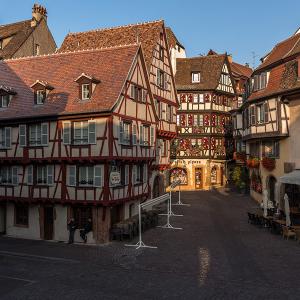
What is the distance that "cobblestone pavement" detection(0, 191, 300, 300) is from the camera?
15570 millimetres

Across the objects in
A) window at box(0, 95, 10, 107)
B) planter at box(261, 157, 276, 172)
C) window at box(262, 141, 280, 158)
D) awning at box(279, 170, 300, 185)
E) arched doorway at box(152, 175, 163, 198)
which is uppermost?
window at box(0, 95, 10, 107)

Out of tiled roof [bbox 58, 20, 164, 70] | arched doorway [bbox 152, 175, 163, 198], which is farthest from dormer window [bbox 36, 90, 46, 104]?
arched doorway [bbox 152, 175, 163, 198]

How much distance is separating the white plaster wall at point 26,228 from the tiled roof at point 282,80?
18.8 m

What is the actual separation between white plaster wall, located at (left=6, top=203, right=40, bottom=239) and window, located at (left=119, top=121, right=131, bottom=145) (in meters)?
6.96

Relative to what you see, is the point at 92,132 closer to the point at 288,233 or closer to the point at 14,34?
the point at 288,233

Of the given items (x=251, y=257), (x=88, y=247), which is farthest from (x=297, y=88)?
(x=88, y=247)

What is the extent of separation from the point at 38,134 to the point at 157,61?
13.1 metres

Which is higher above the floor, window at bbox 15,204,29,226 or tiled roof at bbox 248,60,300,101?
tiled roof at bbox 248,60,300,101

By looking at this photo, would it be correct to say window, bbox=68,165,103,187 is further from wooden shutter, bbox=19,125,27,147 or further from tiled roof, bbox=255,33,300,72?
tiled roof, bbox=255,33,300,72

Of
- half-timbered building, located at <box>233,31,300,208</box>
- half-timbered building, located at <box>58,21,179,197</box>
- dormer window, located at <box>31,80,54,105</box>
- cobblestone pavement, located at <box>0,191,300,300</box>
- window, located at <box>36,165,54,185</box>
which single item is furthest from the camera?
half-timbered building, located at <box>58,21,179,197</box>

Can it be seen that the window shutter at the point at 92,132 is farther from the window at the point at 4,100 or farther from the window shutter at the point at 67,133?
the window at the point at 4,100

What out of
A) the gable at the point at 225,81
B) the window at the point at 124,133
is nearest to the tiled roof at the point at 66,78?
the window at the point at 124,133

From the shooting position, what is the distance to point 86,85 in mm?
25078

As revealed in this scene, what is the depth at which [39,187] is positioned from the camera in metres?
25.8
